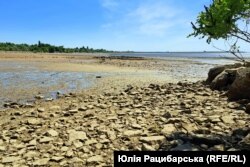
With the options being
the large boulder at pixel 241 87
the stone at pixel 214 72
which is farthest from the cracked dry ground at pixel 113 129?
the stone at pixel 214 72

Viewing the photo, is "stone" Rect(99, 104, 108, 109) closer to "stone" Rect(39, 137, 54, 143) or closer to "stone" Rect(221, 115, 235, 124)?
"stone" Rect(39, 137, 54, 143)

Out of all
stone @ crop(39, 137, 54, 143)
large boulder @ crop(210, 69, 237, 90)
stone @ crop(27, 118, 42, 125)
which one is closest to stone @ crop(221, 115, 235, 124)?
stone @ crop(39, 137, 54, 143)

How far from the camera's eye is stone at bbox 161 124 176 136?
8.34 metres

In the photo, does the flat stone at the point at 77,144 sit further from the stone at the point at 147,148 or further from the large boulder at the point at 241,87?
the large boulder at the point at 241,87

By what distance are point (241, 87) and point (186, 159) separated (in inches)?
295

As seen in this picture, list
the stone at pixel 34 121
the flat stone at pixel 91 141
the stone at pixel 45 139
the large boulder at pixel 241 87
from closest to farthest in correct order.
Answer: the flat stone at pixel 91 141 → the stone at pixel 45 139 → the stone at pixel 34 121 → the large boulder at pixel 241 87

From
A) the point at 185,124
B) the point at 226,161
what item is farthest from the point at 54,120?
the point at 226,161

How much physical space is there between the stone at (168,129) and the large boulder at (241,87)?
4891 mm

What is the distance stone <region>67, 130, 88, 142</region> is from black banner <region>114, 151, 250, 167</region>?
2134mm

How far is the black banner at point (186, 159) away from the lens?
20.0 ft

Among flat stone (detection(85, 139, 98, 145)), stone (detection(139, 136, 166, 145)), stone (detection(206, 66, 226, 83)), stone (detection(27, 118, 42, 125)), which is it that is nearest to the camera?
stone (detection(139, 136, 166, 145))

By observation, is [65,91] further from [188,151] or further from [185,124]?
[188,151]

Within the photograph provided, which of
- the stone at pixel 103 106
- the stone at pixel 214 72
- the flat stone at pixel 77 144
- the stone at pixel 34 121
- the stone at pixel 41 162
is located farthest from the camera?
the stone at pixel 214 72

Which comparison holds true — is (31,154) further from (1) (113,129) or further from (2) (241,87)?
(2) (241,87)
